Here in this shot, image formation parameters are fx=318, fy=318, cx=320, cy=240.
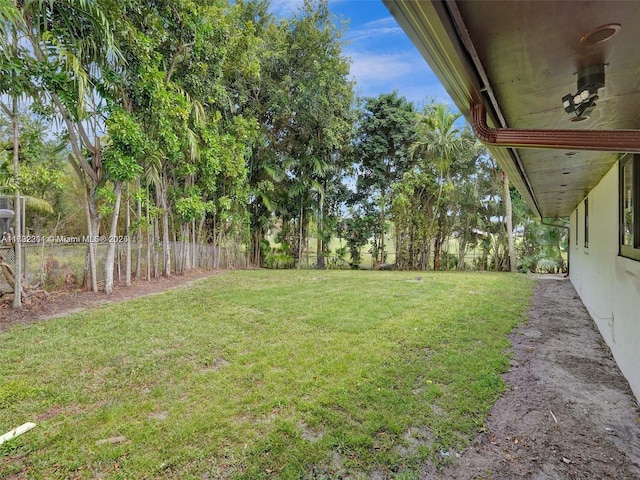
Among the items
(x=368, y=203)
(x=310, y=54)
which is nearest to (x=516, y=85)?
(x=310, y=54)

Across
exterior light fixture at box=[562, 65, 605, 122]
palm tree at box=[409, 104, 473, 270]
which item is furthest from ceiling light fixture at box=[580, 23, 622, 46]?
palm tree at box=[409, 104, 473, 270]

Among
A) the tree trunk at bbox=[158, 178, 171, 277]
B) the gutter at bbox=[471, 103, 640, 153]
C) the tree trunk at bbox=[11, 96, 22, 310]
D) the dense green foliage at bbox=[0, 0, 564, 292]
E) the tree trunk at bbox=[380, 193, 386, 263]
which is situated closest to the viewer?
the gutter at bbox=[471, 103, 640, 153]

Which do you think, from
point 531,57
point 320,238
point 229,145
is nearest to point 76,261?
point 229,145

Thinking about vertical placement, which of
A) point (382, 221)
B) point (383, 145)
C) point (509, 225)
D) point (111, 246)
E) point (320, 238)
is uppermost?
point (383, 145)

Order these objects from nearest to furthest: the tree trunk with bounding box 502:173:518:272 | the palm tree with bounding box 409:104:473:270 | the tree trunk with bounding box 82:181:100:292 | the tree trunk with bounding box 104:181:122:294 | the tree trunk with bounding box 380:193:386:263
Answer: the tree trunk with bounding box 82:181:100:292 < the tree trunk with bounding box 104:181:122:294 < the palm tree with bounding box 409:104:473:270 < the tree trunk with bounding box 502:173:518:272 < the tree trunk with bounding box 380:193:386:263

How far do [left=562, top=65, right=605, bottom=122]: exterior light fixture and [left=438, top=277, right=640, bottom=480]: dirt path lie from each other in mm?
2049

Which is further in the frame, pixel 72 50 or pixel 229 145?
pixel 229 145

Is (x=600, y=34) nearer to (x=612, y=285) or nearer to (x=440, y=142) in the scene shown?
(x=612, y=285)

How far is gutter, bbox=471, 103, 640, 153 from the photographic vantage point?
1680 millimetres

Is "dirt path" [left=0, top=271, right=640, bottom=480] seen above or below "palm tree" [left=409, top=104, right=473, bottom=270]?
below

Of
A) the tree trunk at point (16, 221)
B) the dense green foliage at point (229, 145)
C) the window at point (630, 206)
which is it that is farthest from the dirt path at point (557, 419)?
the dense green foliage at point (229, 145)

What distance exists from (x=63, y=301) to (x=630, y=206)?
7.58 metres

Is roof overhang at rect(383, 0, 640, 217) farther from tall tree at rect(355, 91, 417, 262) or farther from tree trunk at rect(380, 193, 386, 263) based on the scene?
tall tree at rect(355, 91, 417, 262)

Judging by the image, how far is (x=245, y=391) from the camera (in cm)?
258
